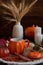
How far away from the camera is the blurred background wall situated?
1.62m

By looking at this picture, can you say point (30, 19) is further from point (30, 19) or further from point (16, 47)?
point (16, 47)

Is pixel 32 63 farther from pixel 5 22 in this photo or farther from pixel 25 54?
pixel 5 22

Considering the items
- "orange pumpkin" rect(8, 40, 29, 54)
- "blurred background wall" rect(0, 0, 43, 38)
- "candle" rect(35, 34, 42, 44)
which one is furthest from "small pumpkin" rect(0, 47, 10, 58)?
"blurred background wall" rect(0, 0, 43, 38)

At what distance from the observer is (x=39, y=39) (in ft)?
3.79

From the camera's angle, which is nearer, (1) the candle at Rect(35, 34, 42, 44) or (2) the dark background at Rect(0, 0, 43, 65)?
(1) the candle at Rect(35, 34, 42, 44)

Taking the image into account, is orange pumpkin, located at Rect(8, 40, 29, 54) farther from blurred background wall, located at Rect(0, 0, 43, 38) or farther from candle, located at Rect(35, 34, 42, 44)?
blurred background wall, located at Rect(0, 0, 43, 38)

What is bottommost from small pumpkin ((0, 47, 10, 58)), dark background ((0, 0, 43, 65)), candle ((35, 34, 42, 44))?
small pumpkin ((0, 47, 10, 58))

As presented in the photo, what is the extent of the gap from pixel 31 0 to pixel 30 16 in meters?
0.13

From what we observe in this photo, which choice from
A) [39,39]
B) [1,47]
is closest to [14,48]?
[1,47]

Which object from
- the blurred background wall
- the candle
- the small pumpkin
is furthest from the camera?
the blurred background wall

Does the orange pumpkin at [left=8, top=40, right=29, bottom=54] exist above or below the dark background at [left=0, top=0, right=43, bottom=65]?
below

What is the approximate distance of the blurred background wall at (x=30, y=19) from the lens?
1.62 m

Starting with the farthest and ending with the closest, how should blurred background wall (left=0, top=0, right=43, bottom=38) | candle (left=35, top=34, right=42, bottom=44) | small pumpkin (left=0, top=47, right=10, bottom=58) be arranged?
blurred background wall (left=0, top=0, right=43, bottom=38) → candle (left=35, top=34, right=42, bottom=44) → small pumpkin (left=0, top=47, right=10, bottom=58)

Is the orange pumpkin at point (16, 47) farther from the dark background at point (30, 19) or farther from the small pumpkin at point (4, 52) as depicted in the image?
the dark background at point (30, 19)
